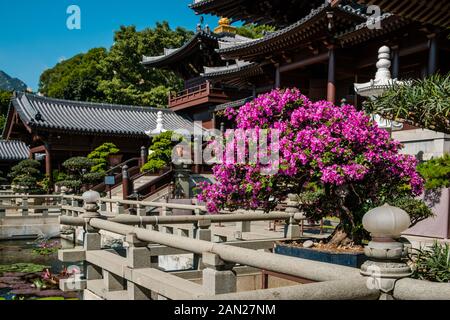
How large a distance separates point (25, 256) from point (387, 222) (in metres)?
13.8

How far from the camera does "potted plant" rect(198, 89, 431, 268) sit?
5762mm

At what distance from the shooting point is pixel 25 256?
47.0ft

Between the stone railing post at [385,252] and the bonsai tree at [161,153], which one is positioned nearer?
the stone railing post at [385,252]

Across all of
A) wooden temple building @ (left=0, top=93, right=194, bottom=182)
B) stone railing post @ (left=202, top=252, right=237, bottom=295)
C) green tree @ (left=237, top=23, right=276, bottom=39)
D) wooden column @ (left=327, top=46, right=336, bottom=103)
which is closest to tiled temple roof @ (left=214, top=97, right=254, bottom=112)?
wooden temple building @ (left=0, top=93, right=194, bottom=182)

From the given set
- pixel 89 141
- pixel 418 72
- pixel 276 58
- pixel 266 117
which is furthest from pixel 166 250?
pixel 89 141

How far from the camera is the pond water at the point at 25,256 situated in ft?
42.3

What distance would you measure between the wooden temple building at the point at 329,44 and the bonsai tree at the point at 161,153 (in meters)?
4.37

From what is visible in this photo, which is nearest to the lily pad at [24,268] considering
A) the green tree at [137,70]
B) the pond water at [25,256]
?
the pond water at [25,256]

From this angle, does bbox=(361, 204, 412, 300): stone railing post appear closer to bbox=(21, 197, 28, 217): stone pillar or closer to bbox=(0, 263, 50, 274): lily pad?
bbox=(0, 263, 50, 274): lily pad

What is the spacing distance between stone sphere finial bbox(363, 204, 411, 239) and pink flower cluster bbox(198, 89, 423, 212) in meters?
2.72

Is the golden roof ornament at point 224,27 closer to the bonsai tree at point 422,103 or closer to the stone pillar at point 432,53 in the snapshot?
the stone pillar at point 432,53

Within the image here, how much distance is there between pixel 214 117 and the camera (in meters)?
29.2
